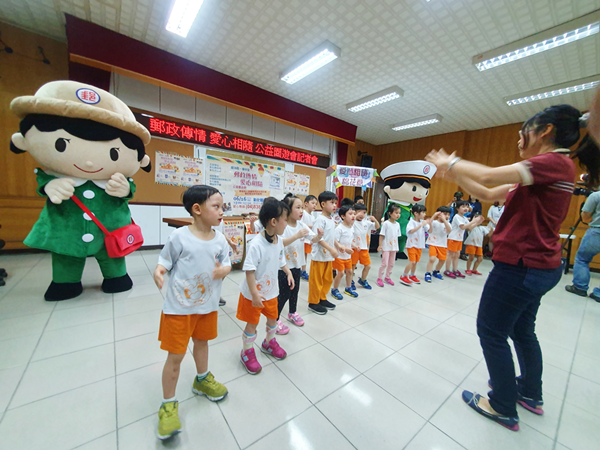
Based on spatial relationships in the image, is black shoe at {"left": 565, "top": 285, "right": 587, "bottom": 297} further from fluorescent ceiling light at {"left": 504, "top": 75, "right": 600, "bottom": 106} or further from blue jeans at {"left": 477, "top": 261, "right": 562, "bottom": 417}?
blue jeans at {"left": 477, "top": 261, "right": 562, "bottom": 417}

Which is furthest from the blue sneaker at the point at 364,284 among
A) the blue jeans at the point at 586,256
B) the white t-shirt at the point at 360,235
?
the blue jeans at the point at 586,256

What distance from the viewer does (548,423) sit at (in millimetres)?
1262

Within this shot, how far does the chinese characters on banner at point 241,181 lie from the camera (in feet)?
15.2

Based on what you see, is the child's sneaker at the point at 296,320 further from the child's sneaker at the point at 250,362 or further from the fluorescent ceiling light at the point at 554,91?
the fluorescent ceiling light at the point at 554,91

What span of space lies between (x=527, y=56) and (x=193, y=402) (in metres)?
5.51

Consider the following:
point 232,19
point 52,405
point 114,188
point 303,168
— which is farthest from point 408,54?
point 52,405

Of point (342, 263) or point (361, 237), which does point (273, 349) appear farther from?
point (361, 237)

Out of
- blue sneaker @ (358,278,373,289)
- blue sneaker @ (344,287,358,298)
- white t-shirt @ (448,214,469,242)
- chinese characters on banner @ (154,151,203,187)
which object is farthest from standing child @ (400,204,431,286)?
chinese characters on banner @ (154,151,203,187)

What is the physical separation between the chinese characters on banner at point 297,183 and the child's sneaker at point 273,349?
439 cm

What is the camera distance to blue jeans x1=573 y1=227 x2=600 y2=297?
3.32 meters

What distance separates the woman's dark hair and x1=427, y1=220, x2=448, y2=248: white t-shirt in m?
4.14

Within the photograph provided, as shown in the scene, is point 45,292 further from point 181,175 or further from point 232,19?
point 232,19

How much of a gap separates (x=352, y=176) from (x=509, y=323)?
395 centimetres

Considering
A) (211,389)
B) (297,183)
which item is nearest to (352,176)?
(297,183)
